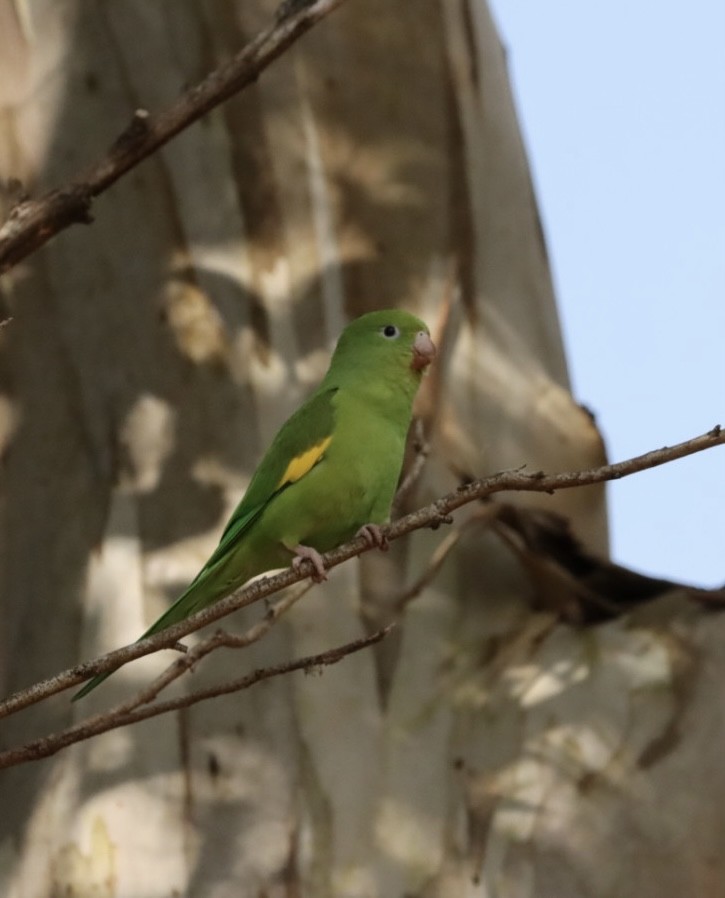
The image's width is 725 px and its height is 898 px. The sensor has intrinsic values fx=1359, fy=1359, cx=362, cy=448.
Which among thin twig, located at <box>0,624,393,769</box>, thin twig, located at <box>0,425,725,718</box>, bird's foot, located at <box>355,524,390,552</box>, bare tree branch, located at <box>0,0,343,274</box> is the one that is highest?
bare tree branch, located at <box>0,0,343,274</box>

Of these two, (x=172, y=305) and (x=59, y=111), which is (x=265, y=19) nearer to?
(x=59, y=111)

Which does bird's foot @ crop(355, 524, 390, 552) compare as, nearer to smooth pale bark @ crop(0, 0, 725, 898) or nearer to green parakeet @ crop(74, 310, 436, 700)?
green parakeet @ crop(74, 310, 436, 700)

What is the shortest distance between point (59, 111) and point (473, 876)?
7.44 feet

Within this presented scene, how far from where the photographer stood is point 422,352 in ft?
11.0

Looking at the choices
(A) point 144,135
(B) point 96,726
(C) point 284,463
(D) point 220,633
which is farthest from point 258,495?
(B) point 96,726

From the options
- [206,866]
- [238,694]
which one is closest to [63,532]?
[238,694]

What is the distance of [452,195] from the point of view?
13.0ft

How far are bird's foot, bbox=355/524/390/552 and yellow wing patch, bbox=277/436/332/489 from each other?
0.61 feet

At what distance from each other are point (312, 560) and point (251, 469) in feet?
2.44

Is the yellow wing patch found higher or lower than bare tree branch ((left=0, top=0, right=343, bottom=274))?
lower

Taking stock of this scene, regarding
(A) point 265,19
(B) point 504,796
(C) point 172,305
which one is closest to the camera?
(B) point 504,796

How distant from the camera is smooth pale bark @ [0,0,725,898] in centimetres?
321

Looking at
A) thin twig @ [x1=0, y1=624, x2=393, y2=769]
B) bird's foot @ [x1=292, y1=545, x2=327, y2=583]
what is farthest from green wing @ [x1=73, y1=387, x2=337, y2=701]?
thin twig @ [x1=0, y1=624, x2=393, y2=769]

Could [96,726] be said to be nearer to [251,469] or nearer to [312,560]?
[312,560]
